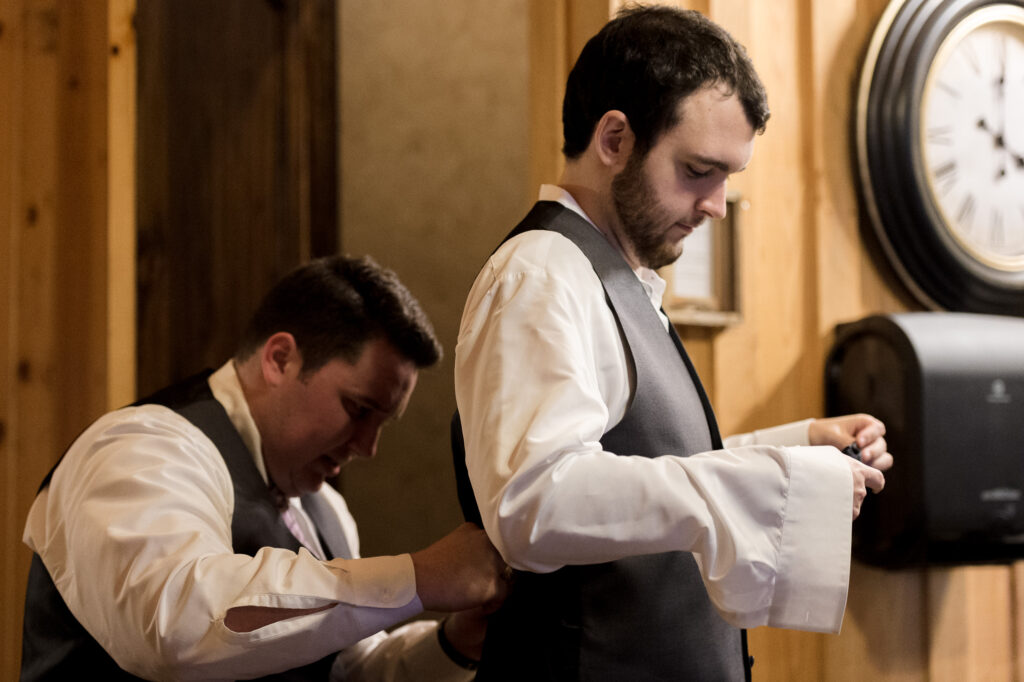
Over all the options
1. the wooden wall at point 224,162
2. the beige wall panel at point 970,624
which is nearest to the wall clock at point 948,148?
the beige wall panel at point 970,624

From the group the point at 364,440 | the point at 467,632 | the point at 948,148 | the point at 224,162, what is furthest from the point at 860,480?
the point at 224,162

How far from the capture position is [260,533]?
5.65ft

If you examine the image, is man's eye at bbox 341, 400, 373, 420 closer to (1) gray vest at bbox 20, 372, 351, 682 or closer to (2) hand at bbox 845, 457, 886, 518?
(1) gray vest at bbox 20, 372, 351, 682

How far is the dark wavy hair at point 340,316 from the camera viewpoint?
6.18 ft

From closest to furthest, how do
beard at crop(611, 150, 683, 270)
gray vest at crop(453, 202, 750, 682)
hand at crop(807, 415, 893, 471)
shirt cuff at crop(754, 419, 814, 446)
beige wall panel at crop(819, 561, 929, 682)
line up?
gray vest at crop(453, 202, 750, 682) → beard at crop(611, 150, 683, 270) → hand at crop(807, 415, 893, 471) → shirt cuff at crop(754, 419, 814, 446) → beige wall panel at crop(819, 561, 929, 682)

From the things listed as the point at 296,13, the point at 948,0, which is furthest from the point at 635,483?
the point at 296,13

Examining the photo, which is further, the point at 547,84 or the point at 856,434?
the point at 547,84

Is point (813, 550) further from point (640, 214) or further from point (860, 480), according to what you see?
point (640, 214)

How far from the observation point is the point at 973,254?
6.89ft

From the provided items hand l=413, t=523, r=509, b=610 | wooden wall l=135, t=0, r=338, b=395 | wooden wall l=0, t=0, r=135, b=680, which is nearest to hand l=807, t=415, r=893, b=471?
hand l=413, t=523, r=509, b=610

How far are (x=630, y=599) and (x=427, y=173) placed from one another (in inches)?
91.3

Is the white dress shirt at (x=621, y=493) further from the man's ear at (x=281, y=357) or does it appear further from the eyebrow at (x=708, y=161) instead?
the man's ear at (x=281, y=357)

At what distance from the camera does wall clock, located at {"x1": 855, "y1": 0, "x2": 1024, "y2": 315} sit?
2.03 m

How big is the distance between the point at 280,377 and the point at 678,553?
0.90m
